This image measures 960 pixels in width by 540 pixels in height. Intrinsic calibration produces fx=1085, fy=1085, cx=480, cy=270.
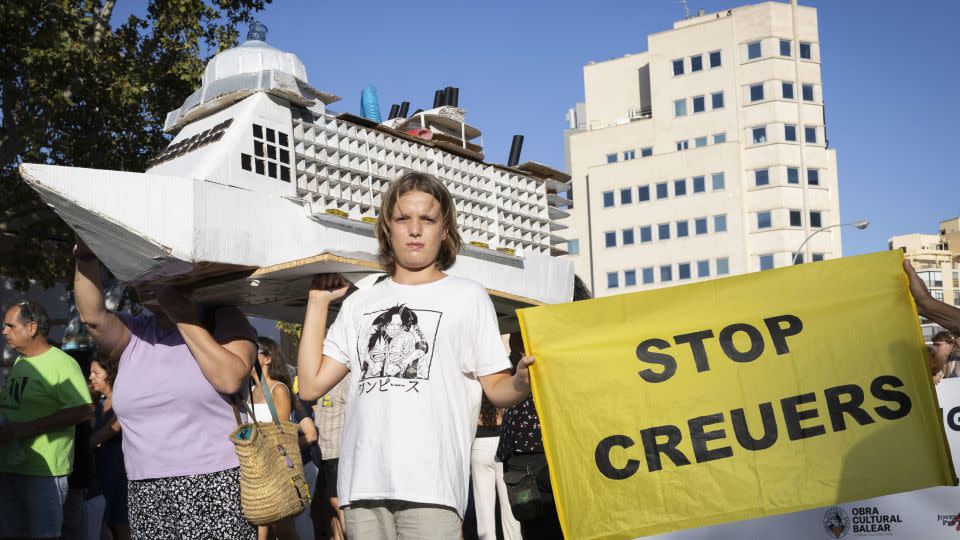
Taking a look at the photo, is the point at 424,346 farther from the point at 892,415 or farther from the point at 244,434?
the point at 892,415

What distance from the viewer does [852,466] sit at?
5219 mm

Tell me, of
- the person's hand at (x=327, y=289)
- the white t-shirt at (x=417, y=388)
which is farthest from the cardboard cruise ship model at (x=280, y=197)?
the white t-shirt at (x=417, y=388)

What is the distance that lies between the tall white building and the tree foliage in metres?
61.5

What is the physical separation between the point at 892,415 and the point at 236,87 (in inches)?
202

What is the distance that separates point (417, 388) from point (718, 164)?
262 feet

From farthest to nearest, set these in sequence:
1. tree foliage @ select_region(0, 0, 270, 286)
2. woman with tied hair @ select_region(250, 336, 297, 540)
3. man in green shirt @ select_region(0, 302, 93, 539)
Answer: tree foliage @ select_region(0, 0, 270, 286) → woman with tied hair @ select_region(250, 336, 297, 540) → man in green shirt @ select_region(0, 302, 93, 539)

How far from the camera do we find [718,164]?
266 feet

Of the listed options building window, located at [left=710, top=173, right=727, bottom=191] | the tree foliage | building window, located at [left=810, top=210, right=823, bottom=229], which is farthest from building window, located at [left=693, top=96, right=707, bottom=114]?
the tree foliage

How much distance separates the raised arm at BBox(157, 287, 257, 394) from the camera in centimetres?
467

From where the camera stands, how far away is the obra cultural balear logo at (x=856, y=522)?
26.8 ft

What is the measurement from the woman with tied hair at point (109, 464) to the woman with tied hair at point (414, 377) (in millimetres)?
6349

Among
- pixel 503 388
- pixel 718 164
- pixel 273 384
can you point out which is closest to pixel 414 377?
pixel 503 388

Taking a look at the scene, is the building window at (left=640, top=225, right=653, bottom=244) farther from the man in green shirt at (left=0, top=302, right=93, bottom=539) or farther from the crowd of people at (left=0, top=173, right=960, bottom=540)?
the crowd of people at (left=0, top=173, right=960, bottom=540)

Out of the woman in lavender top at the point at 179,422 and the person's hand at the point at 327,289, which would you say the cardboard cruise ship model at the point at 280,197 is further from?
the person's hand at the point at 327,289
